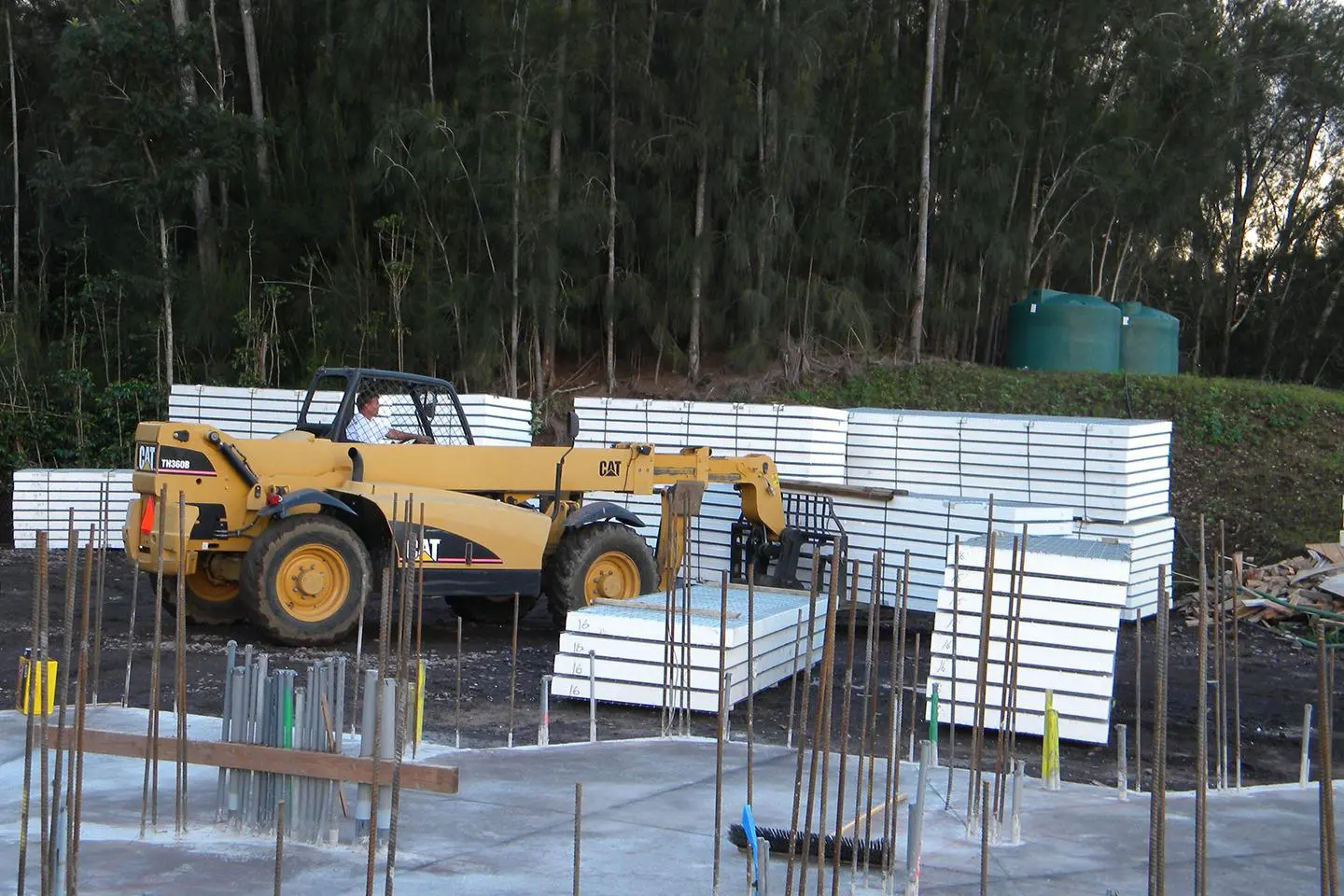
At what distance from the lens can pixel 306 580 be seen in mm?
11188

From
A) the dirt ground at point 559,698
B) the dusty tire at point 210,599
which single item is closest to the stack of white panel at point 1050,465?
the dirt ground at point 559,698

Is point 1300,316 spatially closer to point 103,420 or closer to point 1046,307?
point 1046,307

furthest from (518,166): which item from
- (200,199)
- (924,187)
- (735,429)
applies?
(924,187)

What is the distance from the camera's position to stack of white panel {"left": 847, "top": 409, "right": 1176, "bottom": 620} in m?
14.9

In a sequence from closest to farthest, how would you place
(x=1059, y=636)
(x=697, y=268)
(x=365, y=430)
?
(x=1059, y=636), (x=365, y=430), (x=697, y=268)

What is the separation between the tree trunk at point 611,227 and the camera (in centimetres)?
2045

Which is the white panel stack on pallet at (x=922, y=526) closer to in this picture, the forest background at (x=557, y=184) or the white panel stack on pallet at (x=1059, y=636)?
the white panel stack on pallet at (x=1059, y=636)

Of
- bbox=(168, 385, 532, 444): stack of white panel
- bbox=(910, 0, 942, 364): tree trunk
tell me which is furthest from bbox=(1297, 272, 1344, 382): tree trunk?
bbox=(168, 385, 532, 444): stack of white panel

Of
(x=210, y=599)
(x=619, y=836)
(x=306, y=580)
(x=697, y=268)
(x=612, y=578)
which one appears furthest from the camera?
(x=697, y=268)

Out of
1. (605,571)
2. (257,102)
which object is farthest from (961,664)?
(257,102)

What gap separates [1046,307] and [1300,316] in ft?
36.7

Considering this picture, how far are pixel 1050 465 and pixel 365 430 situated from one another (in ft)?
24.0

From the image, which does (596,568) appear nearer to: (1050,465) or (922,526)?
(922,526)

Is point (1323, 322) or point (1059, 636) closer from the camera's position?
point (1059, 636)
